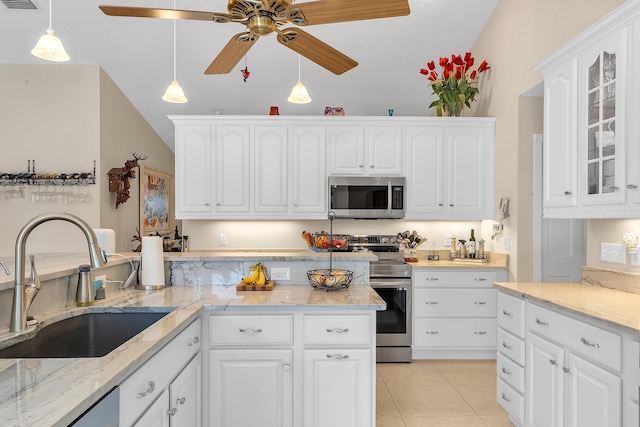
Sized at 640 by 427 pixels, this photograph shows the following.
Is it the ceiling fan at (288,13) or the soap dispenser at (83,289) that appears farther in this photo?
the soap dispenser at (83,289)

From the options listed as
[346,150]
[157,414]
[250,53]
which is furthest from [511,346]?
[250,53]

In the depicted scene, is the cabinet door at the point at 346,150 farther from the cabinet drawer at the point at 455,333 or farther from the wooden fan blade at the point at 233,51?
the wooden fan blade at the point at 233,51

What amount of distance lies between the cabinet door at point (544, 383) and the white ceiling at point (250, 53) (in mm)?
3188

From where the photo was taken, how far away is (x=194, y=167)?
421cm

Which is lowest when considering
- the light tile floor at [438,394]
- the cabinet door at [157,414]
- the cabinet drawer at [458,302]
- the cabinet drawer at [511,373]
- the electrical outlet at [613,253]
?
the light tile floor at [438,394]

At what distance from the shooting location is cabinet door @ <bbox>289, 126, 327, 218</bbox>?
4234 mm

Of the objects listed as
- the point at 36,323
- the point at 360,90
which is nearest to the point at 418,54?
the point at 360,90

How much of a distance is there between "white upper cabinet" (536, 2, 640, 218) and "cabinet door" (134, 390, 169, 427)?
2.21 metres

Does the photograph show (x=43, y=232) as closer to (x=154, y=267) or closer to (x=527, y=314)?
(x=154, y=267)

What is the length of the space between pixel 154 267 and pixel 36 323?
890 millimetres

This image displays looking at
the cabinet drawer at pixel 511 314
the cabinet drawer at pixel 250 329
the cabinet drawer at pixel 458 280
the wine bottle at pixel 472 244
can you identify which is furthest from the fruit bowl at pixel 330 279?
the wine bottle at pixel 472 244

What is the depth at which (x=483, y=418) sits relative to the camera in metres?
2.74

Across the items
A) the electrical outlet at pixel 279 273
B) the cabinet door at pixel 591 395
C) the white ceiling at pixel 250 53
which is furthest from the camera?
the white ceiling at pixel 250 53

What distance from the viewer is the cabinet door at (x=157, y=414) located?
52.9 inches
